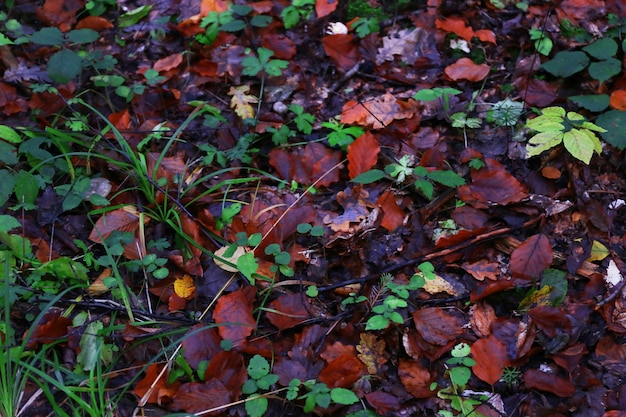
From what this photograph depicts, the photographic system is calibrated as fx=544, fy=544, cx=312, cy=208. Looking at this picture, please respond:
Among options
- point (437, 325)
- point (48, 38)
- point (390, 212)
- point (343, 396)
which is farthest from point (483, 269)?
point (48, 38)

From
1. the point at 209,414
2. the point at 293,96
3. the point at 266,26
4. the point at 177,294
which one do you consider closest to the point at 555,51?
the point at 293,96

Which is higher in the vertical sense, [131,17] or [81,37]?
[81,37]

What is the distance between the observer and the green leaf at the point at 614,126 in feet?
8.27

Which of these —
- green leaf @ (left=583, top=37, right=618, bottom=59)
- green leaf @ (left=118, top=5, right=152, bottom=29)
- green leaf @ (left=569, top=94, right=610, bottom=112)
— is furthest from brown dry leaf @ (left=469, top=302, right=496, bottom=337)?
green leaf @ (left=118, top=5, right=152, bottom=29)

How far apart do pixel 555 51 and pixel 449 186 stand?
1.26 m

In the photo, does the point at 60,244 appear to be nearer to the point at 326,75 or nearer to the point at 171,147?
the point at 171,147

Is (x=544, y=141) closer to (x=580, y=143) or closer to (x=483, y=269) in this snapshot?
(x=580, y=143)

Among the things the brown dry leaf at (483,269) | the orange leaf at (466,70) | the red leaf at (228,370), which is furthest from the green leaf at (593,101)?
the red leaf at (228,370)

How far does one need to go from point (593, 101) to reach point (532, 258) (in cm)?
95

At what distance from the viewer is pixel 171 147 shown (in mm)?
→ 2941

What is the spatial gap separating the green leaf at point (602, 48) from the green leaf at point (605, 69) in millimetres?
37

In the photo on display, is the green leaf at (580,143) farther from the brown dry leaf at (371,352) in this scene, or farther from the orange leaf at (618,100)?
the brown dry leaf at (371,352)

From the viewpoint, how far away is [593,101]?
269 cm

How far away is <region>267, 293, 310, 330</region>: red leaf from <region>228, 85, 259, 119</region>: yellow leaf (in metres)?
1.16
